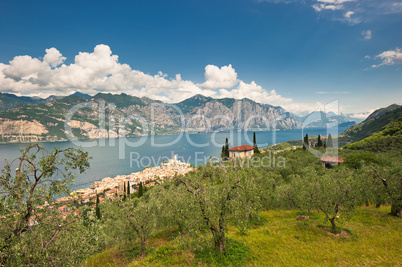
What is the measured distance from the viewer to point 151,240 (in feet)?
86.4

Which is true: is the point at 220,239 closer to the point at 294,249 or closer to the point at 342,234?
the point at 294,249

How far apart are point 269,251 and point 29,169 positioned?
→ 66.1 ft

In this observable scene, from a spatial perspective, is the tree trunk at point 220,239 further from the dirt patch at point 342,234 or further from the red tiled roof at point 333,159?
the red tiled roof at point 333,159

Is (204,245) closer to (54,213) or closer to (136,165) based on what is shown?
(54,213)

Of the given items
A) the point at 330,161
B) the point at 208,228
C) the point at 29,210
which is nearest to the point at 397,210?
the point at 208,228

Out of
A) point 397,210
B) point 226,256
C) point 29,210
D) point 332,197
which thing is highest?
point 29,210

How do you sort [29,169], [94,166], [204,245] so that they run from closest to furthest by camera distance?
[29,169]
[204,245]
[94,166]

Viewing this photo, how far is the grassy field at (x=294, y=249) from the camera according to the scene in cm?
1461

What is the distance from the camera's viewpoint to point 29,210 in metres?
8.30

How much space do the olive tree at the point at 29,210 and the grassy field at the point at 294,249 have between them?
28.1 feet

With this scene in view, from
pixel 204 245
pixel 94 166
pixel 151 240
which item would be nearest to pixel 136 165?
pixel 94 166

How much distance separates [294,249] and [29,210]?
70.2ft

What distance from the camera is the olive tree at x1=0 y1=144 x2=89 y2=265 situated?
7.72 meters

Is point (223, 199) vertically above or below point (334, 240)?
above
